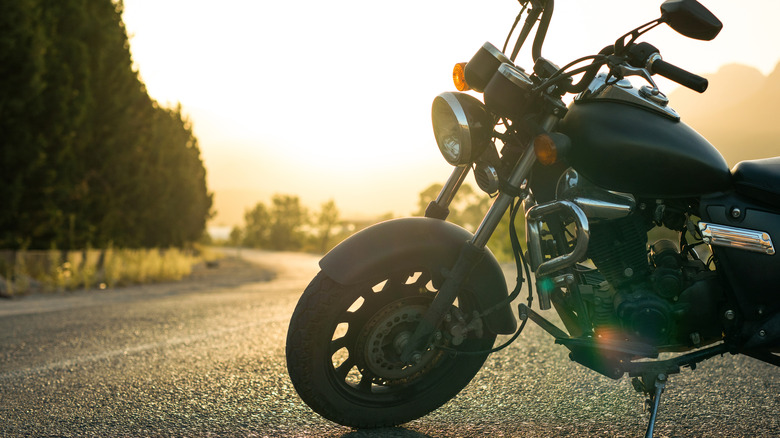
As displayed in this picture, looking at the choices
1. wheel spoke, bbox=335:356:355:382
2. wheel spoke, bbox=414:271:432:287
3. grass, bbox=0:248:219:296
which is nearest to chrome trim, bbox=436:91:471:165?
wheel spoke, bbox=414:271:432:287

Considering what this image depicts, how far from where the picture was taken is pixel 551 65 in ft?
6.92

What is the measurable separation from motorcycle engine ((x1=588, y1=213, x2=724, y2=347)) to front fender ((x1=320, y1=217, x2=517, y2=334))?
39 cm

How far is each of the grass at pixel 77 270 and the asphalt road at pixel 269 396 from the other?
20.2 feet

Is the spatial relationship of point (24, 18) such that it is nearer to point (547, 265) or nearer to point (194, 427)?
point (194, 427)

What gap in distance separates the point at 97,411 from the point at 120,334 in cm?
230

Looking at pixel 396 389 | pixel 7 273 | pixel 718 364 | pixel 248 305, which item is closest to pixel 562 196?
pixel 396 389

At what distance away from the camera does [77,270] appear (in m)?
10.8

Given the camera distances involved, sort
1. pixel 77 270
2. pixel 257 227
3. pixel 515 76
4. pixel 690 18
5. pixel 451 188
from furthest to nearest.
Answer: pixel 257 227
pixel 77 270
pixel 451 188
pixel 515 76
pixel 690 18

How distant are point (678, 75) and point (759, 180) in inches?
20.7

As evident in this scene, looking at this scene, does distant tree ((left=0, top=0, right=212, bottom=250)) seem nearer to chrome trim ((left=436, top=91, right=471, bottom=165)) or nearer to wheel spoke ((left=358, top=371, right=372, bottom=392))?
wheel spoke ((left=358, top=371, right=372, bottom=392))

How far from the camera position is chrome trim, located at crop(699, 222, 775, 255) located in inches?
78.2

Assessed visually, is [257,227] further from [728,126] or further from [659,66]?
[659,66]

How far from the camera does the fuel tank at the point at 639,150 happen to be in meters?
1.96

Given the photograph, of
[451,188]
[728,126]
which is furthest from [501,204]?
[728,126]
